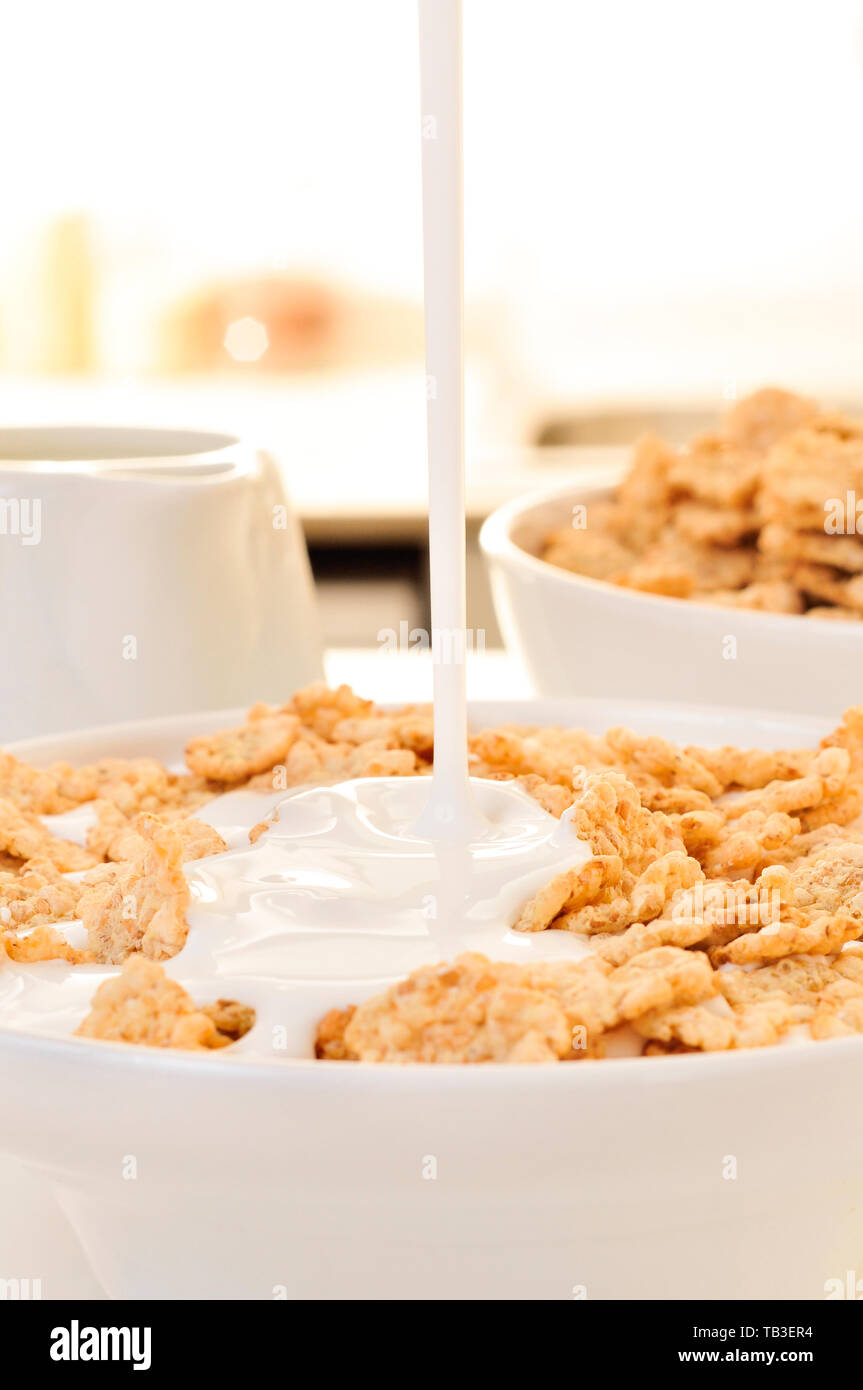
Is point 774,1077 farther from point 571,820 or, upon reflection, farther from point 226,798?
point 226,798

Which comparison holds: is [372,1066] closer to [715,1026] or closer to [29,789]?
[715,1026]

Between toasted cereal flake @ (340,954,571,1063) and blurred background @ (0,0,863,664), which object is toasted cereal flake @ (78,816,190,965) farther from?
blurred background @ (0,0,863,664)

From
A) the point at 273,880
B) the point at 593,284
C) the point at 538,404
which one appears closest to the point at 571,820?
the point at 273,880

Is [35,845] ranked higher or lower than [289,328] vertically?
higher

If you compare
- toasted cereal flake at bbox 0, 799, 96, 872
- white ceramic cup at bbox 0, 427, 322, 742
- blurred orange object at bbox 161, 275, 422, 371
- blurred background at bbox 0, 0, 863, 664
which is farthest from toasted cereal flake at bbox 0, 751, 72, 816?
blurred orange object at bbox 161, 275, 422, 371

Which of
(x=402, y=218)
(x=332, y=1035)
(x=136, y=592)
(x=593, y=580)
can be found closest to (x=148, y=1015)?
(x=332, y=1035)
